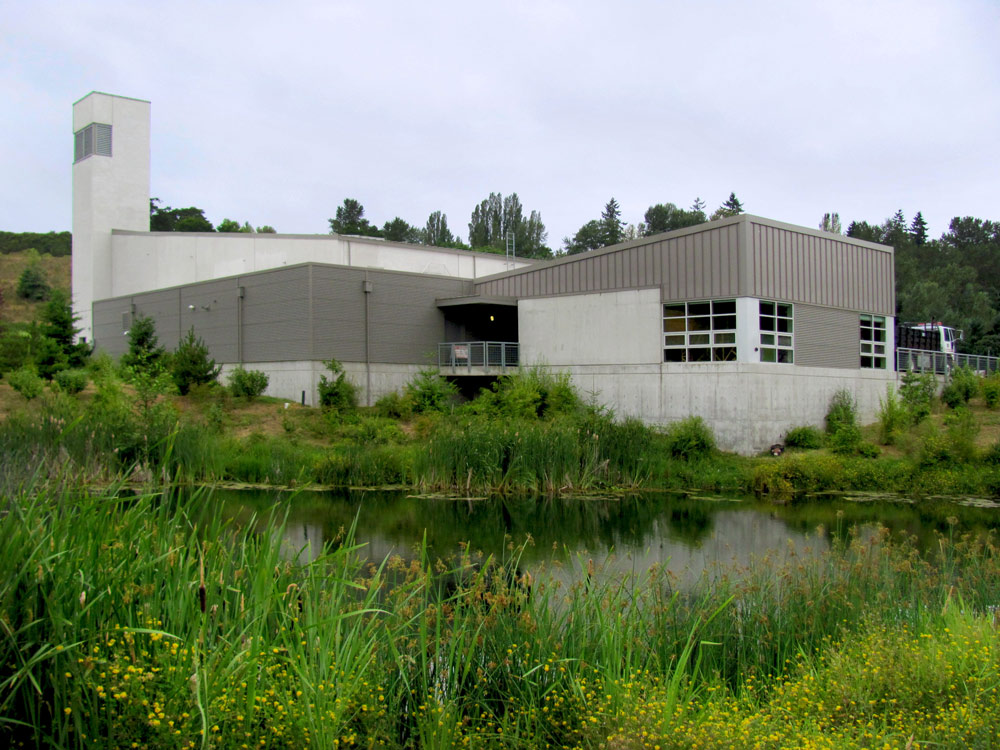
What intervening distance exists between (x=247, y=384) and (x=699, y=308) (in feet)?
50.2

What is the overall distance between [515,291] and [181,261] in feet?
63.9

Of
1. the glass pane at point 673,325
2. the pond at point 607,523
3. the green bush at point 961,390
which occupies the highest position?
the glass pane at point 673,325

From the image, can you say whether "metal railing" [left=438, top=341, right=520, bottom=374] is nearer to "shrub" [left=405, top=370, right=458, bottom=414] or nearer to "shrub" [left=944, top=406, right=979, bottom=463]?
"shrub" [left=405, top=370, right=458, bottom=414]

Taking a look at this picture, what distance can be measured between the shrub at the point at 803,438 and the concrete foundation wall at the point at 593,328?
4.39m

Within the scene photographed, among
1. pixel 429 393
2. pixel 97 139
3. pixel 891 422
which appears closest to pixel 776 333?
pixel 891 422

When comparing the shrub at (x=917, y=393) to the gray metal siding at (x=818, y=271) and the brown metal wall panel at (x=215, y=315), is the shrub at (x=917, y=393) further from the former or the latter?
the brown metal wall panel at (x=215, y=315)

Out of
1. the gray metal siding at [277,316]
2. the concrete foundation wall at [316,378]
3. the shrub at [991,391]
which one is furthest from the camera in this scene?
the gray metal siding at [277,316]

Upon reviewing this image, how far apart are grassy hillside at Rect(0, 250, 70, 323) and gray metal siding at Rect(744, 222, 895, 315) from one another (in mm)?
51960

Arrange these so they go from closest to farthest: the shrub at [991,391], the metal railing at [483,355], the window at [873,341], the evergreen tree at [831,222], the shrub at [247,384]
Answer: the window at [873,341]
the shrub at [991,391]
the shrub at [247,384]
the metal railing at [483,355]
the evergreen tree at [831,222]

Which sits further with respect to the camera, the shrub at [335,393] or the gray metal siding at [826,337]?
the shrub at [335,393]

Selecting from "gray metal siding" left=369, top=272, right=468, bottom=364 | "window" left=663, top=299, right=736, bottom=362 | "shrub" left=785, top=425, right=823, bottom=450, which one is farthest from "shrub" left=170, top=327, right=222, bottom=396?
"shrub" left=785, top=425, right=823, bottom=450

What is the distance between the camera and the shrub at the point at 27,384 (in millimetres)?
27469

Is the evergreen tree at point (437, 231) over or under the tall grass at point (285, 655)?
over

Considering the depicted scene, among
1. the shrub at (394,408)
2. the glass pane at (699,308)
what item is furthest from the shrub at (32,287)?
the glass pane at (699,308)
